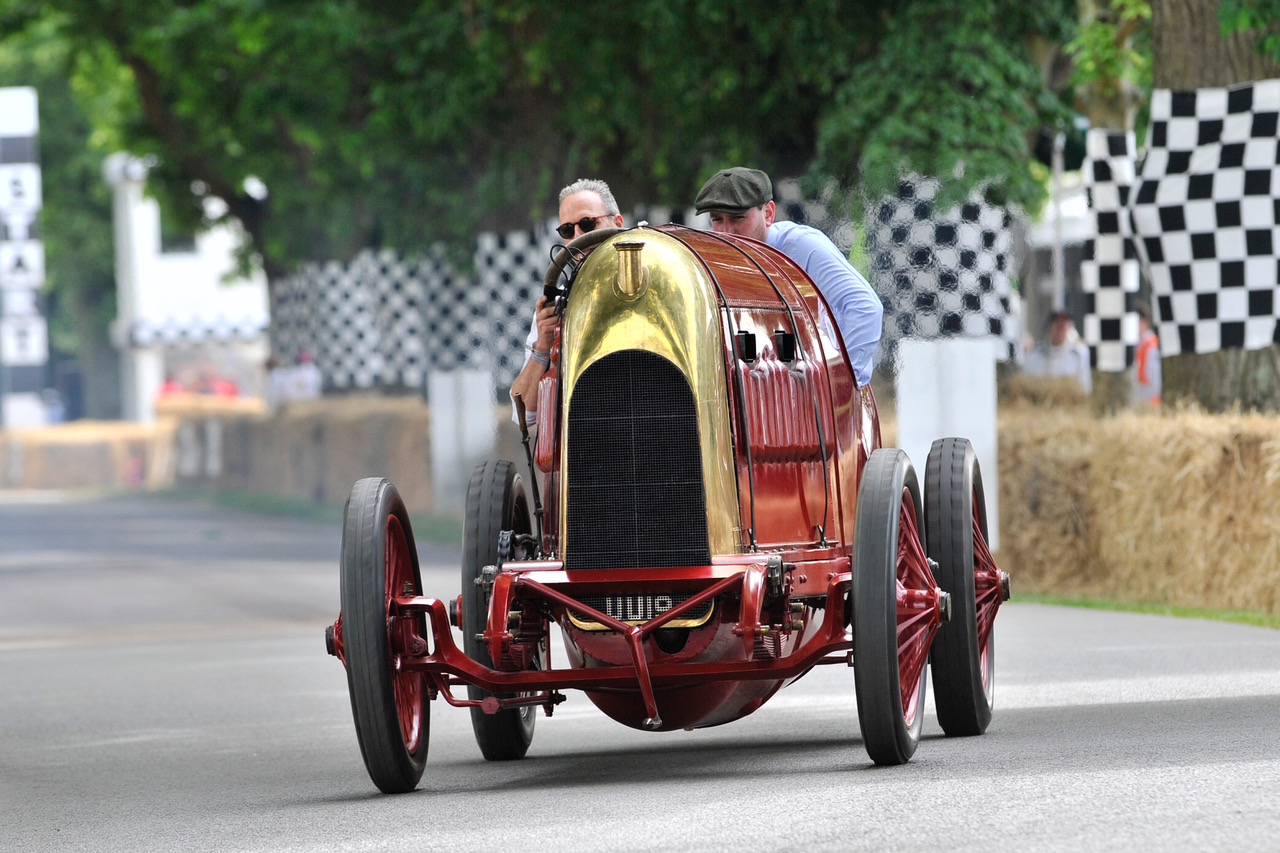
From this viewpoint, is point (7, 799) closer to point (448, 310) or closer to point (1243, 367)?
point (1243, 367)

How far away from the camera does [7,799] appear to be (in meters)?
6.97

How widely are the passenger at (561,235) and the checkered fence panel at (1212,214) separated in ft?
20.1

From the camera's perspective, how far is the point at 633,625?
5.96 metres

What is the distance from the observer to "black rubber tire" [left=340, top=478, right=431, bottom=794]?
19.9 ft

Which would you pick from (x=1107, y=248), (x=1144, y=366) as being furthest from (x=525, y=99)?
(x=1107, y=248)

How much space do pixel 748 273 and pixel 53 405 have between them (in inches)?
2212

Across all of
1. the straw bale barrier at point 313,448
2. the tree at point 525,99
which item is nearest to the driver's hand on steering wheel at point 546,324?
the tree at point 525,99

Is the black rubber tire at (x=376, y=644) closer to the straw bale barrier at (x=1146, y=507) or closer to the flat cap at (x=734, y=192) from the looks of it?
the flat cap at (x=734, y=192)

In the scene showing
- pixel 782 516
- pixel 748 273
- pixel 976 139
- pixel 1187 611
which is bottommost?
pixel 1187 611

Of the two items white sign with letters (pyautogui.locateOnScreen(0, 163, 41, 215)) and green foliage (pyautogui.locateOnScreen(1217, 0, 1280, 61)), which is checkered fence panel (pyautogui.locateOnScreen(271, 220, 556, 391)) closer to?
white sign with letters (pyautogui.locateOnScreen(0, 163, 41, 215))

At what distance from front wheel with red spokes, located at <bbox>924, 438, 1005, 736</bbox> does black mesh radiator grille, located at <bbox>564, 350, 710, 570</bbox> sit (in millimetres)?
1099

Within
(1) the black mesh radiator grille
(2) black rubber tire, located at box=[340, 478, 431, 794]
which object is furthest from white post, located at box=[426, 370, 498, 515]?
(1) the black mesh radiator grille

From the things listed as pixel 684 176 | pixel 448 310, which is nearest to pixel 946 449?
pixel 684 176

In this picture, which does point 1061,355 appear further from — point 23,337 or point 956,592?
point 23,337
